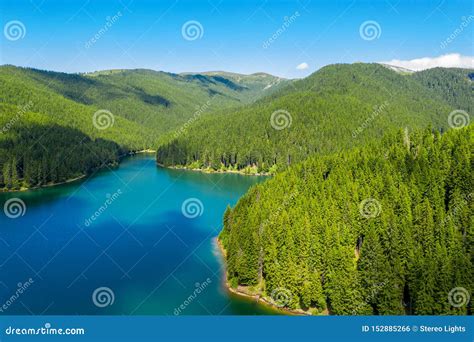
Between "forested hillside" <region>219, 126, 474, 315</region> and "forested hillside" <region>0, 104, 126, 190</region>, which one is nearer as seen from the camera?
"forested hillside" <region>219, 126, 474, 315</region>

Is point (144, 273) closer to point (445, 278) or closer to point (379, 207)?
point (379, 207)

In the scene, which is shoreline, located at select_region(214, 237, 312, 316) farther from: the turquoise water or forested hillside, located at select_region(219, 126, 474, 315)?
the turquoise water

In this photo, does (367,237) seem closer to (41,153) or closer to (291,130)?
(41,153)

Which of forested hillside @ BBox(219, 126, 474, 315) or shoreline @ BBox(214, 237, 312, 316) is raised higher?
forested hillside @ BBox(219, 126, 474, 315)

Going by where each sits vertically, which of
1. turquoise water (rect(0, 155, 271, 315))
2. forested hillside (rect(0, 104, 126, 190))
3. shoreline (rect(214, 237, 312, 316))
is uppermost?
forested hillside (rect(0, 104, 126, 190))

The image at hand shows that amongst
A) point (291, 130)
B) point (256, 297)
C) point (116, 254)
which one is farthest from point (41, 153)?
point (256, 297)

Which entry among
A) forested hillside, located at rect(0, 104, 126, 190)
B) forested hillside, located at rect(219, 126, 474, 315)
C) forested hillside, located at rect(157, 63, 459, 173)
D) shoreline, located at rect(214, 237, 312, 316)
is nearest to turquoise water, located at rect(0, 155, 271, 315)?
shoreline, located at rect(214, 237, 312, 316)

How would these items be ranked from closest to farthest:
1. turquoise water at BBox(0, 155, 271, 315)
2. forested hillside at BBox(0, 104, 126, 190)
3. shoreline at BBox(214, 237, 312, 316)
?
shoreline at BBox(214, 237, 312, 316)
turquoise water at BBox(0, 155, 271, 315)
forested hillside at BBox(0, 104, 126, 190)
